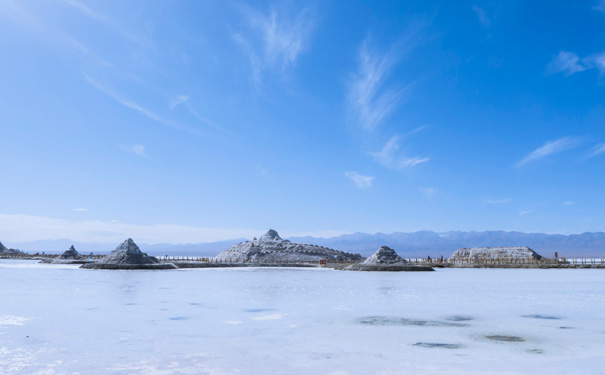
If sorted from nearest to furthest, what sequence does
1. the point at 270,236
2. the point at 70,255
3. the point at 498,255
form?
the point at 70,255
the point at 498,255
the point at 270,236

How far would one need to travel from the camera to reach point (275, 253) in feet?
295

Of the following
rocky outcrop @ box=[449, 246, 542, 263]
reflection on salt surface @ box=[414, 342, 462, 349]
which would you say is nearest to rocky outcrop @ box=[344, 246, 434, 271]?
A: rocky outcrop @ box=[449, 246, 542, 263]

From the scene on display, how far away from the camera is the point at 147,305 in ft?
54.4

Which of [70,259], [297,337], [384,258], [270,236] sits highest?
[270,236]

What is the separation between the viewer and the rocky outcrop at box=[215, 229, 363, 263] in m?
87.4

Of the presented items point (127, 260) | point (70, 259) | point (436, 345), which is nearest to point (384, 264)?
point (127, 260)

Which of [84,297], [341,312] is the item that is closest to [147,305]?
[84,297]

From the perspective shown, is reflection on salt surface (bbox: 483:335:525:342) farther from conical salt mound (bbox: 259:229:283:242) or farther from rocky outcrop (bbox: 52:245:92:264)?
→ conical salt mound (bbox: 259:229:283:242)

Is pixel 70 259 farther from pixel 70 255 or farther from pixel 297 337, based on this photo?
pixel 297 337

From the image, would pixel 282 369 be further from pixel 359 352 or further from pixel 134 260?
pixel 134 260

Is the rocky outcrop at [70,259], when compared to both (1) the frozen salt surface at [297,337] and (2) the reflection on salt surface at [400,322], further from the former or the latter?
(2) the reflection on salt surface at [400,322]

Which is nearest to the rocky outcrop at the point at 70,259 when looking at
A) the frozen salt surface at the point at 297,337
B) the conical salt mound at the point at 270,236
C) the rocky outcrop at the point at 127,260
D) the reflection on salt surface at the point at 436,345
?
the rocky outcrop at the point at 127,260

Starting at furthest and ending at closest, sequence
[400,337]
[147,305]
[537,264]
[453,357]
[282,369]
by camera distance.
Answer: [537,264]
[147,305]
[400,337]
[453,357]
[282,369]

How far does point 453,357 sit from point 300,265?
6355 cm
